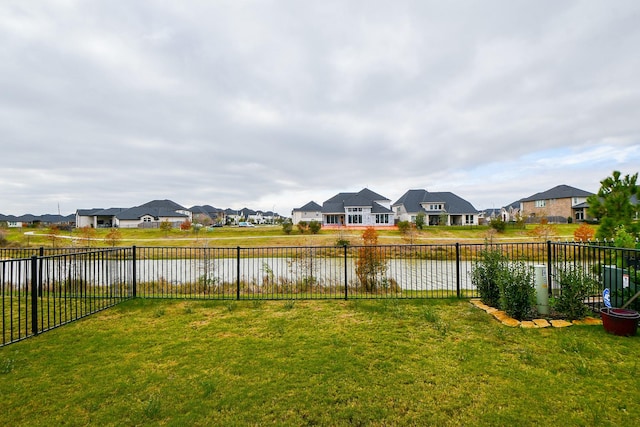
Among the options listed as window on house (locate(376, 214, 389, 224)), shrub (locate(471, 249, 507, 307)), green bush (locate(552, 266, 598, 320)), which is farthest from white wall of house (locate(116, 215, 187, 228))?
green bush (locate(552, 266, 598, 320))

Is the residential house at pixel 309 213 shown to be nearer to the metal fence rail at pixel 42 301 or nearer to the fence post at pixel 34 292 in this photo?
the metal fence rail at pixel 42 301

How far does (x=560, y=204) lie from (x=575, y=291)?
55.2 m

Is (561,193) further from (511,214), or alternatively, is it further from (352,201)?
(352,201)

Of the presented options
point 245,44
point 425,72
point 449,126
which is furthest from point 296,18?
point 449,126

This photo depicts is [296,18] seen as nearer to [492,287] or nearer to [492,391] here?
[492,287]

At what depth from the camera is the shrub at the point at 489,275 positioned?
5921 millimetres

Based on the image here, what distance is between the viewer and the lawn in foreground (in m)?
2.64

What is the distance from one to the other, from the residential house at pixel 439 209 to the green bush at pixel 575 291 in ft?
130

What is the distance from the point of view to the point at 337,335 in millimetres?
4598

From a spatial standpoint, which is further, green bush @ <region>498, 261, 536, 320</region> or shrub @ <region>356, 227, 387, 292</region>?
shrub @ <region>356, 227, 387, 292</region>

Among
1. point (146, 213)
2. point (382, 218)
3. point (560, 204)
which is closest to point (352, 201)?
point (382, 218)

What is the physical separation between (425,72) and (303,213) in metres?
43.2

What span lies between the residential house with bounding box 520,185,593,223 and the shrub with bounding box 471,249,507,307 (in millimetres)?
47362

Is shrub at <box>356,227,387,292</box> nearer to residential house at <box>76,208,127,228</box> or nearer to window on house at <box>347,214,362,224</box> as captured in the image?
window on house at <box>347,214,362,224</box>
